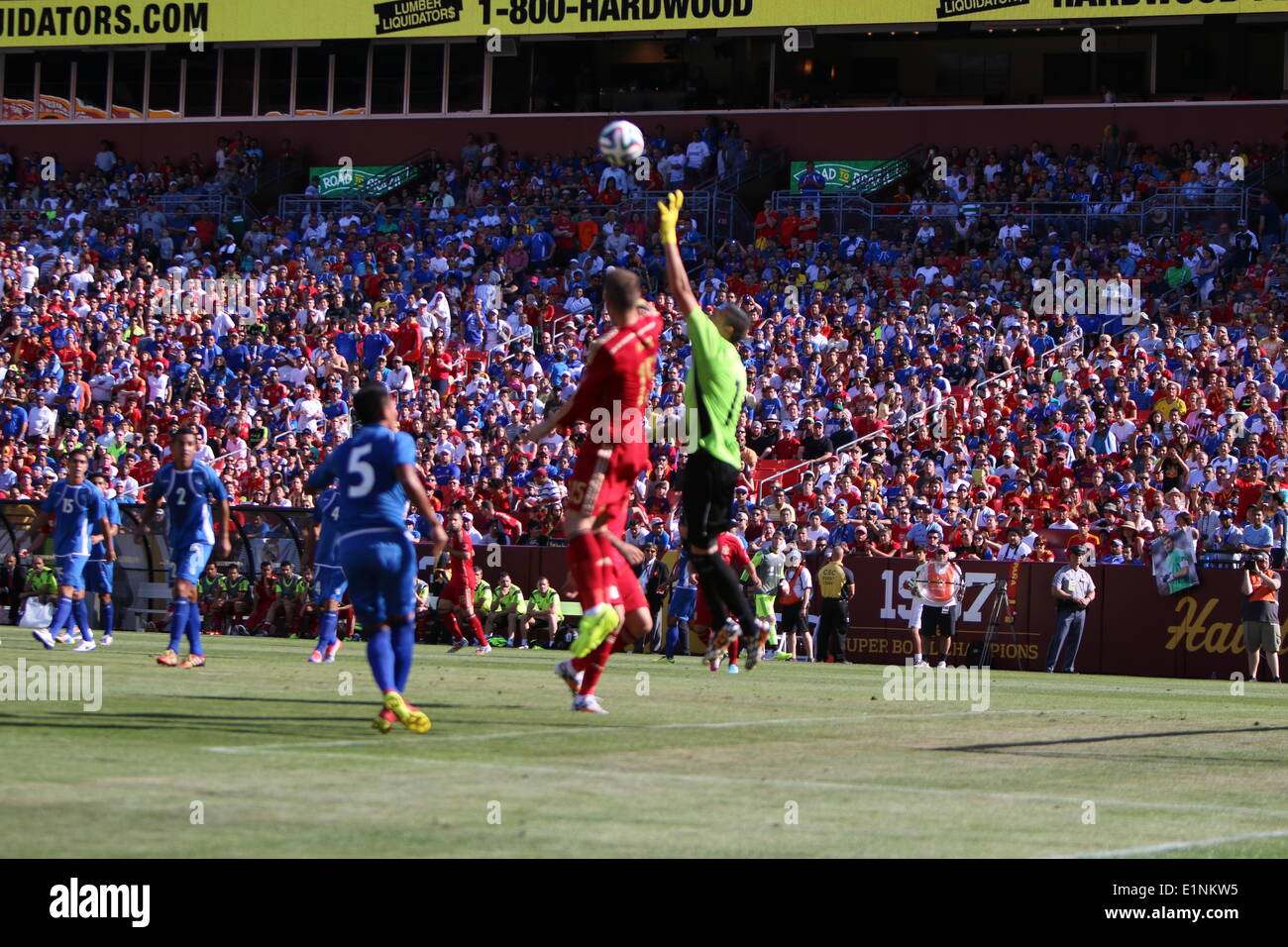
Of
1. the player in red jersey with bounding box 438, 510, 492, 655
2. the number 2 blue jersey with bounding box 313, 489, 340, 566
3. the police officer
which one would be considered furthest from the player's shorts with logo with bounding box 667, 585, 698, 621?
the number 2 blue jersey with bounding box 313, 489, 340, 566

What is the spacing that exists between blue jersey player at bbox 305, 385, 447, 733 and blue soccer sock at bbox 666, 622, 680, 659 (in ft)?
47.9

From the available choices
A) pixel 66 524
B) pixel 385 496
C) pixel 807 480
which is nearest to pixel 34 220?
pixel 807 480

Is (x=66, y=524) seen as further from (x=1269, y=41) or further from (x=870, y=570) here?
(x=1269, y=41)

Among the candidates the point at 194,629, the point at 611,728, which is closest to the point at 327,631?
the point at 194,629

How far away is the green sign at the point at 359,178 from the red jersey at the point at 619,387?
35.8 metres

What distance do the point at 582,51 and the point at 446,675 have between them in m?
32.6

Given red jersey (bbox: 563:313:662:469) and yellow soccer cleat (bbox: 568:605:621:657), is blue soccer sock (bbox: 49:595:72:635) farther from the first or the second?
red jersey (bbox: 563:313:662:469)

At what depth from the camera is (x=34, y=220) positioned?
4597 cm

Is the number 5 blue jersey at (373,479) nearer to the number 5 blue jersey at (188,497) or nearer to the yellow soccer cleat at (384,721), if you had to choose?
the yellow soccer cleat at (384,721)

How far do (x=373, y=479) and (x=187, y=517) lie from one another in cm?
688

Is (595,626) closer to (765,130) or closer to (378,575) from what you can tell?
(378,575)

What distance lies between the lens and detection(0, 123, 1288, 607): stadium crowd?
27.9 metres

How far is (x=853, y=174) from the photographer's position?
1678 inches
